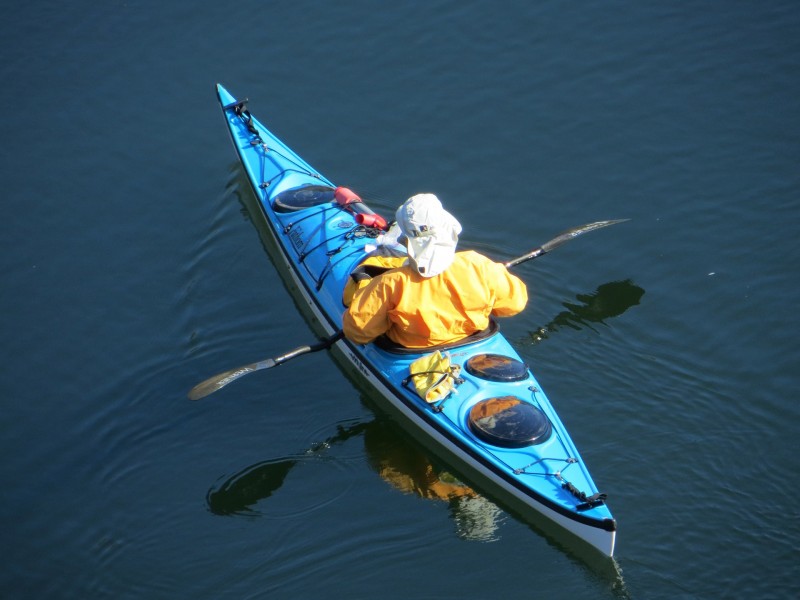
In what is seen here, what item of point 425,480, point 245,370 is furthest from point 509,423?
point 245,370

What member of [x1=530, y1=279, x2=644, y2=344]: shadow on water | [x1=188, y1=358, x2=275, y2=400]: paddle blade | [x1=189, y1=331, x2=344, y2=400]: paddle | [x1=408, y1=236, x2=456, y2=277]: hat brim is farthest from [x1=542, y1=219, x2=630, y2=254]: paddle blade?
[x1=188, y1=358, x2=275, y2=400]: paddle blade

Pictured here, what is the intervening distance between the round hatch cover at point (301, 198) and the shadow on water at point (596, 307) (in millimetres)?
2167

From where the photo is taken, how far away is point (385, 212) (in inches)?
341

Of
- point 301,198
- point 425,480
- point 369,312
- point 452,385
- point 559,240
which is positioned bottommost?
point 425,480

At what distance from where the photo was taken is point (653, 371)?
680 centimetres

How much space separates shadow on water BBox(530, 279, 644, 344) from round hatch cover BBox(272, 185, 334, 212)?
7.11ft

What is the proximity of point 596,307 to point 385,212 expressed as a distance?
220 cm

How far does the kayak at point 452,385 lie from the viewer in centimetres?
584

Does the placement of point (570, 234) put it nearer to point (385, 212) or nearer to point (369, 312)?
point (385, 212)

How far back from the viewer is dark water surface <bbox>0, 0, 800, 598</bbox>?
5.95 m

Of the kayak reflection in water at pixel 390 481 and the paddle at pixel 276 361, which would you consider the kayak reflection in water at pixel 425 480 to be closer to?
the kayak reflection in water at pixel 390 481

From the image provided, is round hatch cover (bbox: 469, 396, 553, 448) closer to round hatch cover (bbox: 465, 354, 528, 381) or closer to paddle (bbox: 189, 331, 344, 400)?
round hatch cover (bbox: 465, 354, 528, 381)

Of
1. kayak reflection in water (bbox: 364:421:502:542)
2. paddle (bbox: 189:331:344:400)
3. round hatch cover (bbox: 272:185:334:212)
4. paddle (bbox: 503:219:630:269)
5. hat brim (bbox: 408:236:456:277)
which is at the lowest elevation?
kayak reflection in water (bbox: 364:421:502:542)

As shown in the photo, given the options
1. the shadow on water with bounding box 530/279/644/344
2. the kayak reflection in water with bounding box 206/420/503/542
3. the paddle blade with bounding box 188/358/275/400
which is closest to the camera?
the kayak reflection in water with bounding box 206/420/503/542
